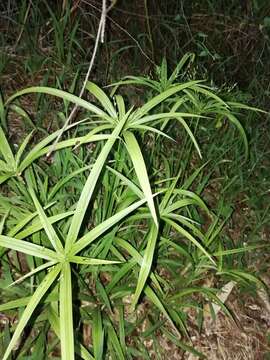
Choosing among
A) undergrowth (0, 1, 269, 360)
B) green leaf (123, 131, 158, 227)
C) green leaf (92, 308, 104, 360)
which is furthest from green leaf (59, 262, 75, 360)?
green leaf (92, 308, 104, 360)

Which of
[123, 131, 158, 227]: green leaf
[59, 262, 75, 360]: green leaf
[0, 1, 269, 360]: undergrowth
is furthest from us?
[0, 1, 269, 360]: undergrowth

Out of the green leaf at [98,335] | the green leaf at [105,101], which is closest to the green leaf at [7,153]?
the green leaf at [105,101]

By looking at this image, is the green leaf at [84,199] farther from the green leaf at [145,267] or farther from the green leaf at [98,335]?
the green leaf at [98,335]

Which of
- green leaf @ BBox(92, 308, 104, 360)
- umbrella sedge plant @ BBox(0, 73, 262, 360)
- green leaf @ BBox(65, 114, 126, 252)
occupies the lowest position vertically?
green leaf @ BBox(92, 308, 104, 360)

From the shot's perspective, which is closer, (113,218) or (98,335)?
(113,218)

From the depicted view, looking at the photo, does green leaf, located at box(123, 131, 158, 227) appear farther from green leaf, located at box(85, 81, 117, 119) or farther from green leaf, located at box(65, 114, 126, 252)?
green leaf, located at box(85, 81, 117, 119)

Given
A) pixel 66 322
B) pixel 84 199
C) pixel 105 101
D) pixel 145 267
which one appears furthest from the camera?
pixel 105 101

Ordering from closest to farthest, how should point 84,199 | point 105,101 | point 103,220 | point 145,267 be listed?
point 84,199 < point 145,267 < point 105,101 < point 103,220

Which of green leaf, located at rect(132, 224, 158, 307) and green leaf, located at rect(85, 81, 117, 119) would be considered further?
green leaf, located at rect(85, 81, 117, 119)

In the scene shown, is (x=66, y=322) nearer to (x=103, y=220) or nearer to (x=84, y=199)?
(x=84, y=199)

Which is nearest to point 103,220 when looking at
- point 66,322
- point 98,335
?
point 98,335

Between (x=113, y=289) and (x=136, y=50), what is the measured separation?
4.86 feet

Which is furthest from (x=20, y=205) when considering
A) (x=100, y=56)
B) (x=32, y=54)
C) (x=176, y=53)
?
(x=176, y=53)

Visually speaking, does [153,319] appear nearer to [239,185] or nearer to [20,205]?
[20,205]
